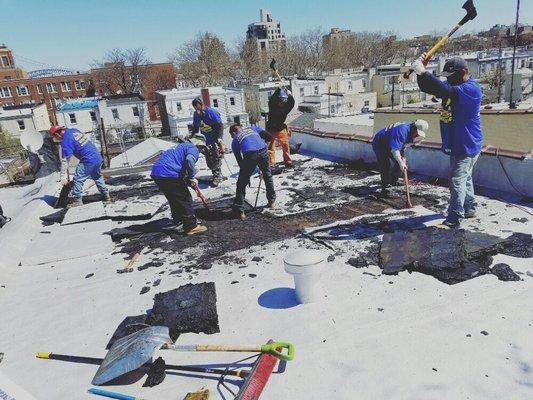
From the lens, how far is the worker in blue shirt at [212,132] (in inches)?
297

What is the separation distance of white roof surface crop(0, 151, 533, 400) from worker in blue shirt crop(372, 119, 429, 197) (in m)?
1.45

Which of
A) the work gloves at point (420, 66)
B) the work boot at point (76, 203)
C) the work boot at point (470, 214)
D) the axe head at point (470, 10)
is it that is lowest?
the work boot at point (470, 214)

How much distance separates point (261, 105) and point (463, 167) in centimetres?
3701

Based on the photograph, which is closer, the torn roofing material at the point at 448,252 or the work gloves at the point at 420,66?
the torn roofing material at the point at 448,252

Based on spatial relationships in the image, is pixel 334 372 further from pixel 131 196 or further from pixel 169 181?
pixel 131 196

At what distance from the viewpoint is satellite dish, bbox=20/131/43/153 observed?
29.6ft

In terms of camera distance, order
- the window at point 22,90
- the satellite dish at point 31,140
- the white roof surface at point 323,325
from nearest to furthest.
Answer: the white roof surface at point 323,325 < the satellite dish at point 31,140 < the window at point 22,90

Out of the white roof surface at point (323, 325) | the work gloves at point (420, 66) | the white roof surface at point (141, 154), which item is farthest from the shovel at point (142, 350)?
the white roof surface at point (141, 154)

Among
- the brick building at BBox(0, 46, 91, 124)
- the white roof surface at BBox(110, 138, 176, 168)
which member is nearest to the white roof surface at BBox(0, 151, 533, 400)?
the white roof surface at BBox(110, 138, 176, 168)

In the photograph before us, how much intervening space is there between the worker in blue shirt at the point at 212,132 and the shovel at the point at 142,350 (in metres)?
5.14

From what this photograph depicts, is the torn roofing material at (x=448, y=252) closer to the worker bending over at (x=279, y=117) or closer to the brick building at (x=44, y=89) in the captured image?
the worker bending over at (x=279, y=117)

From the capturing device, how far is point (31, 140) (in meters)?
9.16

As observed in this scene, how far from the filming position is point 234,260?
4.22 m

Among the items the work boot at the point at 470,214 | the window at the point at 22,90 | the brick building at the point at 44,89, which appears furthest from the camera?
the window at the point at 22,90
